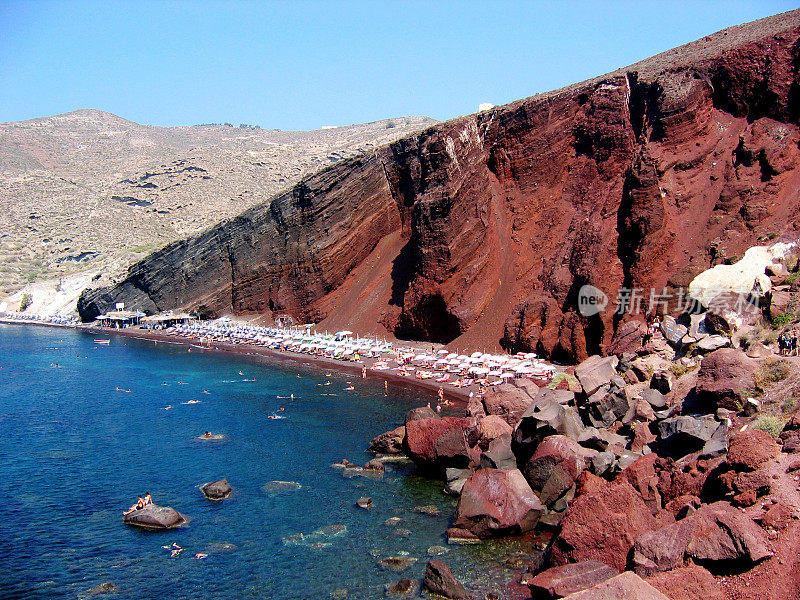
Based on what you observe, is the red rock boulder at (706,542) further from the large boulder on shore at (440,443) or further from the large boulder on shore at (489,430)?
the large boulder on shore at (489,430)

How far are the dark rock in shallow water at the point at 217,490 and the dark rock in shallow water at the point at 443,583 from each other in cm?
1356

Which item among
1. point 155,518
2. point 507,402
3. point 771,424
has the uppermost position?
point 771,424

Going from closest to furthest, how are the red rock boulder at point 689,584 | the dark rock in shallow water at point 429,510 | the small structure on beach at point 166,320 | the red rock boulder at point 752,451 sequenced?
the red rock boulder at point 689,584, the red rock boulder at point 752,451, the dark rock in shallow water at point 429,510, the small structure on beach at point 166,320

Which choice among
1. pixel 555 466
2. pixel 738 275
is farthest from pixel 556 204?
pixel 555 466

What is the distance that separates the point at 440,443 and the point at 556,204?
3941 cm

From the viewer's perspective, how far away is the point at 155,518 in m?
28.3

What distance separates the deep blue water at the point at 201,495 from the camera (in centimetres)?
2372

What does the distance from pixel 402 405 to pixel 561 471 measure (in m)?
23.3

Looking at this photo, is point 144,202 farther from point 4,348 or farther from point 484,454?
point 484,454

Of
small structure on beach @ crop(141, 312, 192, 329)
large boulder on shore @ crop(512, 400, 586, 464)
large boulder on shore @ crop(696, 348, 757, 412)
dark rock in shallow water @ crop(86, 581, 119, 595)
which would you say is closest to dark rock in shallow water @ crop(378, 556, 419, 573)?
large boulder on shore @ crop(512, 400, 586, 464)

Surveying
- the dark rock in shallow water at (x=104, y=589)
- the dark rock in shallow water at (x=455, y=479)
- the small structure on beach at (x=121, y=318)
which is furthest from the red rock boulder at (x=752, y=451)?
the small structure on beach at (x=121, y=318)

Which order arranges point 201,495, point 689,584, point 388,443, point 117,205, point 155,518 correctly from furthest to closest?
point 117,205 < point 388,443 < point 201,495 < point 155,518 < point 689,584

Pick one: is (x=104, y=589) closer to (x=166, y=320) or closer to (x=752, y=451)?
(x=752, y=451)

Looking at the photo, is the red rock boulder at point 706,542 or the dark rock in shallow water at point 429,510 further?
the dark rock in shallow water at point 429,510
